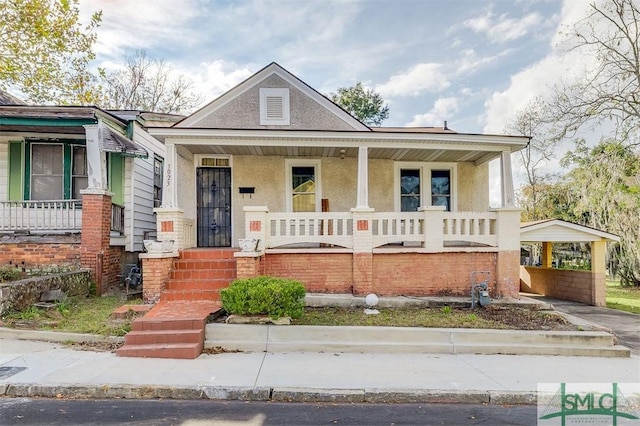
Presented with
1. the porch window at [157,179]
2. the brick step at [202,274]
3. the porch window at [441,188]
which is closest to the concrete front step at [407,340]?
the brick step at [202,274]

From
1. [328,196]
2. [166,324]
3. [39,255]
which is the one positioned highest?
[328,196]

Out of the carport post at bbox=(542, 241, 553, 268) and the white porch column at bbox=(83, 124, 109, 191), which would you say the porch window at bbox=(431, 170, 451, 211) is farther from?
the white porch column at bbox=(83, 124, 109, 191)

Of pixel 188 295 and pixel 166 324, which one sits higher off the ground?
pixel 188 295

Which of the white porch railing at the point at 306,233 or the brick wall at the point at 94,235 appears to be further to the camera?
the brick wall at the point at 94,235

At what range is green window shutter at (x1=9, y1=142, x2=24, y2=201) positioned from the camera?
10008 mm

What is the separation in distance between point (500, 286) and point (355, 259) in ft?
11.5

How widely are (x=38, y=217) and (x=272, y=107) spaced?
21.9 feet

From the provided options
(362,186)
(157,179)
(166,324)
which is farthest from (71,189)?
(362,186)

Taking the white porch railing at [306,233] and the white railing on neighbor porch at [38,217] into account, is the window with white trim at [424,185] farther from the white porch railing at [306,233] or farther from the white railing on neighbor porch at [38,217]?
the white railing on neighbor porch at [38,217]

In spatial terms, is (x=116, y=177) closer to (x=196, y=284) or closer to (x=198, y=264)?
(x=198, y=264)

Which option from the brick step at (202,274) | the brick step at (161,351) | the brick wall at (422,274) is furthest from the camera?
the brick wall at (422,274)

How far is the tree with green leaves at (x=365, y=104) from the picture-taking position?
89.0ft

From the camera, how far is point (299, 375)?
16.1 feet

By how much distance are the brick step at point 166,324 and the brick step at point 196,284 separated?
1601mm
